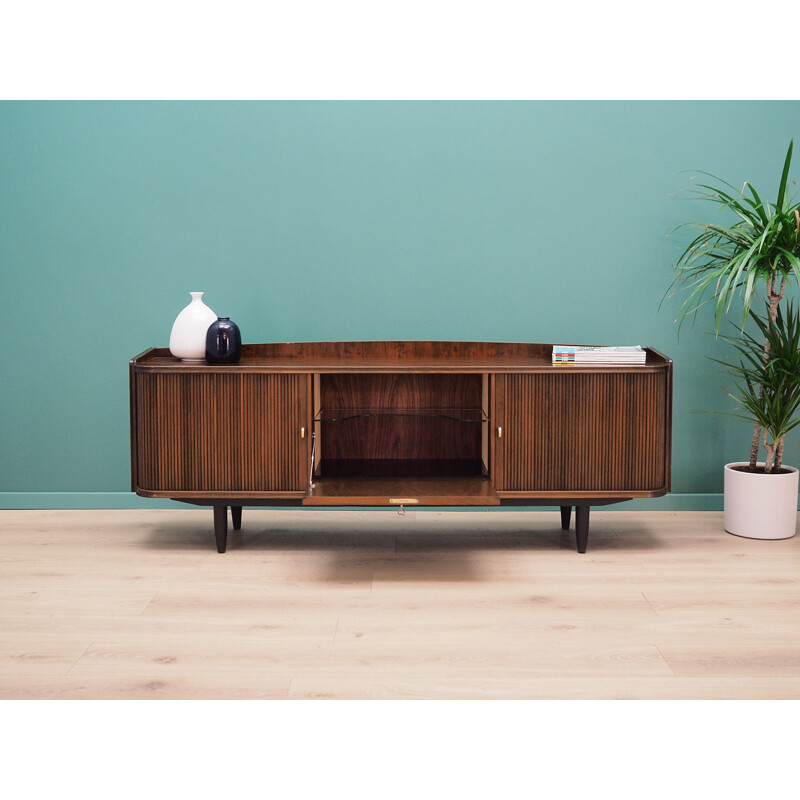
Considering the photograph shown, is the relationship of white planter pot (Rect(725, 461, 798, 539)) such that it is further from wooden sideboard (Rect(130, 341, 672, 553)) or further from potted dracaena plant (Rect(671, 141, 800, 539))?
wooden sideboard (Rect(130, 341, 672, 553))

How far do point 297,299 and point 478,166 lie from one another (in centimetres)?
96

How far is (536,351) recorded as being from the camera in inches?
141

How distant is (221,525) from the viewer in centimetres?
323

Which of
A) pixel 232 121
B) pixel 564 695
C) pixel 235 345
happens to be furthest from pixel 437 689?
pixel 232 121

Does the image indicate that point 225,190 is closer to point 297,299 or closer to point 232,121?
point 232,121

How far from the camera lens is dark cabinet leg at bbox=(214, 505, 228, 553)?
322cm

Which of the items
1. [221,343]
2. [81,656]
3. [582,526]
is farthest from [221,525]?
[582,526]

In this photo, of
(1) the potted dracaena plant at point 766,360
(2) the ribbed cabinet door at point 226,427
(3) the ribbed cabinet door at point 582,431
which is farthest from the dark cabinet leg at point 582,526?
(2) the ribbed cabinet door at point 226,427

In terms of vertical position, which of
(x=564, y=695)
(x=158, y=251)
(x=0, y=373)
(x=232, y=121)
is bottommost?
(x=564, y=695)

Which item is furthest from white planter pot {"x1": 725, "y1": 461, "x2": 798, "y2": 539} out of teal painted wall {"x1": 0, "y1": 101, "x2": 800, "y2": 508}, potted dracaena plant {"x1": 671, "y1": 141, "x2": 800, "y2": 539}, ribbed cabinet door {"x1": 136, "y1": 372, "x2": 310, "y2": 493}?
ribbed cabinet door {"x1": 136, "y1": 372, "x2": 310, "y2": 493}

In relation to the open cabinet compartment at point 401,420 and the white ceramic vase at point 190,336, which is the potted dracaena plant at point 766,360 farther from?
the white ceramic vase at point 190,336

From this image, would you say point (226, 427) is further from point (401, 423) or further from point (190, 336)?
point (401, 423)

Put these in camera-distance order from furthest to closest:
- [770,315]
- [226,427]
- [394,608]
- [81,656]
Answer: [770,315]
[226,427]
[394,608]
[81,656]

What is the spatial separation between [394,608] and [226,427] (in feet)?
2.90
